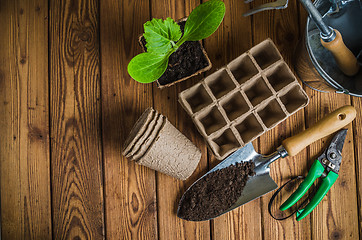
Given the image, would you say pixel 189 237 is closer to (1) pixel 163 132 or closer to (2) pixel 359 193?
(1) pixel 163 132

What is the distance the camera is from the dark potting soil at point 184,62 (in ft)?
3.09

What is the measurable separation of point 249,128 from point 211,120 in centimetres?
12

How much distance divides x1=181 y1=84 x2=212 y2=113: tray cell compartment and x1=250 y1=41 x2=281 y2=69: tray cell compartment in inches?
7.0

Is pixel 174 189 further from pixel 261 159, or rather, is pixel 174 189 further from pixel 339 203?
pixel 339 203

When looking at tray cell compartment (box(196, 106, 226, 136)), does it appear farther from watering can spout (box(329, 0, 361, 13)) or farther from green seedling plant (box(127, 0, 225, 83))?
watering can spout (box(329, 0, 361, 13))

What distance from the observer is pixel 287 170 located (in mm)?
1050

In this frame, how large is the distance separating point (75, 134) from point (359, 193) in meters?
0.96

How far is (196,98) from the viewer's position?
985mm

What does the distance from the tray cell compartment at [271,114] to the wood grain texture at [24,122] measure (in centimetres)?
69

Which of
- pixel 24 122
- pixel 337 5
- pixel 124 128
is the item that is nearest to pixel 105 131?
pixel 124 128

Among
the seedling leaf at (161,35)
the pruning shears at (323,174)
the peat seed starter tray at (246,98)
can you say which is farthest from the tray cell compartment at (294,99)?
the seedling leaf at (161,35)

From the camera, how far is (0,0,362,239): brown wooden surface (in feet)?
3.40

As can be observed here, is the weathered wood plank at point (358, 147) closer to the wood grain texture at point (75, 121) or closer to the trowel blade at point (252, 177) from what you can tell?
the trowel blade at point (252, 177)

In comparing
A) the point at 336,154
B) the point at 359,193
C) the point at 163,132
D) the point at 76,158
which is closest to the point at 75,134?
the point at 76,158
